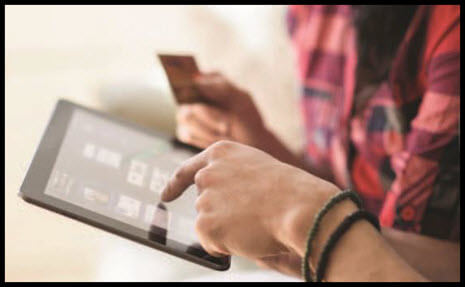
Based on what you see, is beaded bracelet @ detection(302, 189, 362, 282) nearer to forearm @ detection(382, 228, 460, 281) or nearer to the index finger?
the index finger

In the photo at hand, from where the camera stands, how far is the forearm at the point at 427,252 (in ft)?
2.34

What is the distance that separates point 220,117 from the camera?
0.86m

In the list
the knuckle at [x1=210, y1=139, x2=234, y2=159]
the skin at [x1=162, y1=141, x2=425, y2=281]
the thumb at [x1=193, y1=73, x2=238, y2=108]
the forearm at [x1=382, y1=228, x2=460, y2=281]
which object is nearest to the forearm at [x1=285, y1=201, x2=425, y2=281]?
the skin at [x1=162, y1=141, x2=425, y2=281]

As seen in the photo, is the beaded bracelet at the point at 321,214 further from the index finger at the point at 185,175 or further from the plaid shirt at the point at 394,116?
the plaid shirt at the point at 394,116

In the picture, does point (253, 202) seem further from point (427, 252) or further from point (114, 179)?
point (427, 252)

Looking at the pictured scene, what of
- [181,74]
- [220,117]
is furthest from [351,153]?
[181,74]

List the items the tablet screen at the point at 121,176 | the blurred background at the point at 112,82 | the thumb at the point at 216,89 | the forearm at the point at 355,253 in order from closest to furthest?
the forearm at the point at 355,253
the tablet screen at the point at 121,176
the blurred background at the point at 112,82
the thumb at the point at 216,89

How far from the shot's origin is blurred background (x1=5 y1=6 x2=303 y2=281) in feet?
2.23

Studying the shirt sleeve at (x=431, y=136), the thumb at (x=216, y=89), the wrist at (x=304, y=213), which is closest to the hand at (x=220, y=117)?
the thumb at (x=216, y=89)

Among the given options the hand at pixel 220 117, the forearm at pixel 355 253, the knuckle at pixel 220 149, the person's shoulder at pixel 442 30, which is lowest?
the hand at pixel 220 117

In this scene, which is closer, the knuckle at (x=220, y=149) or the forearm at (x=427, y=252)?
the knuckle at (x=220, y=149)

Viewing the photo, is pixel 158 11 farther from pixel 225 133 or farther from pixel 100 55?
pixel 225 133

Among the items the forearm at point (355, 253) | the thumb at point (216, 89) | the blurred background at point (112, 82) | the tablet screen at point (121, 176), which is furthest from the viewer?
the thumb at point (216, 89)

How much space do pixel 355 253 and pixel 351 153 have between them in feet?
1.67
